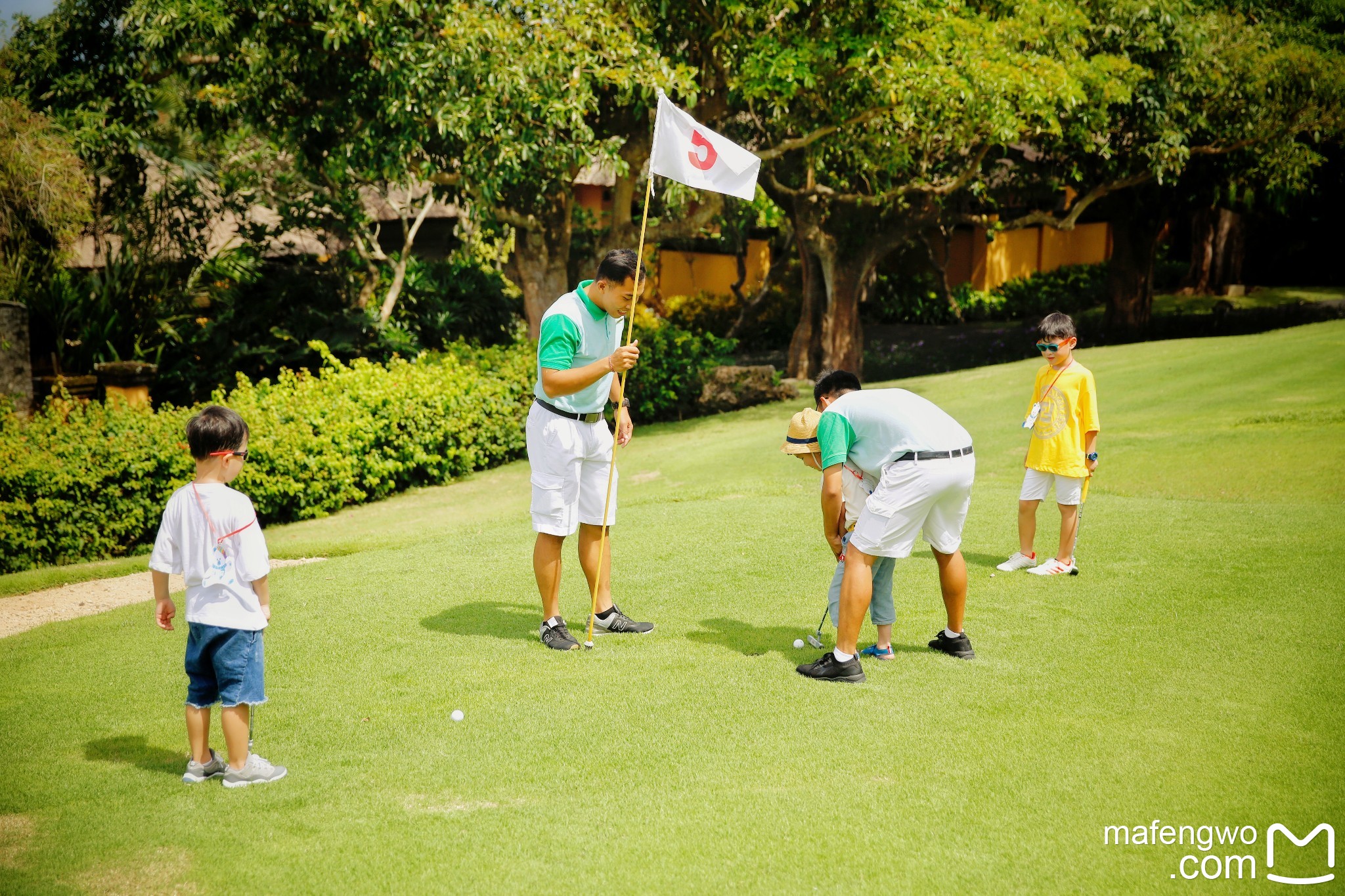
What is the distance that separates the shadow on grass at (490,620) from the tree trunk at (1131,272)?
20.0 m

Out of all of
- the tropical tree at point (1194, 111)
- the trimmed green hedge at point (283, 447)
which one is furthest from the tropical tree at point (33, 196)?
the tropical tree at point (1194, 111)

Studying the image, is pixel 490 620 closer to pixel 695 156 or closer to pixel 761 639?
pixel 761 639

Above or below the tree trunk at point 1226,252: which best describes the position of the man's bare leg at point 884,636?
below

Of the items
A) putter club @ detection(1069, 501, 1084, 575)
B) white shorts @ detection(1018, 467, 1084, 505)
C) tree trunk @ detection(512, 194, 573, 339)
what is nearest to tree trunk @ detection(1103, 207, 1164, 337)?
tree trunk @ detection(512, 194, 573, 339)

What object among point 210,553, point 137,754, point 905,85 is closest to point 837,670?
point 210,553

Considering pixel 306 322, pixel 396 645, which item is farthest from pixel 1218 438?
pixel 306 322

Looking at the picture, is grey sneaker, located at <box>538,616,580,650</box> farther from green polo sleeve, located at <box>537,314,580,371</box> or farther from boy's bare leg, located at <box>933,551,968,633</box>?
boy's bare leg, located at <box>933,551,968,633</box>

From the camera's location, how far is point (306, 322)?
54.0 ft

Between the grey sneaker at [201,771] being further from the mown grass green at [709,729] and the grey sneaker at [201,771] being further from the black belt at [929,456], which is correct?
the black belt at [929,456]

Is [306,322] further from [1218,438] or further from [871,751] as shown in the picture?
[871,751]

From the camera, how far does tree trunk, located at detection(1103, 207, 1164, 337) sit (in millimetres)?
22703

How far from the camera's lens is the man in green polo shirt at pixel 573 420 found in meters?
5.65

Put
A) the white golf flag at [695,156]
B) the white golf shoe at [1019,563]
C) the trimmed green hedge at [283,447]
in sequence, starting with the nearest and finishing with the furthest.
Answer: the white golf flag at [695,156]
the white golf shoe at [1019,563]
the trimmed green hedge at [283,447]

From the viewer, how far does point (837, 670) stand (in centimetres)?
521
